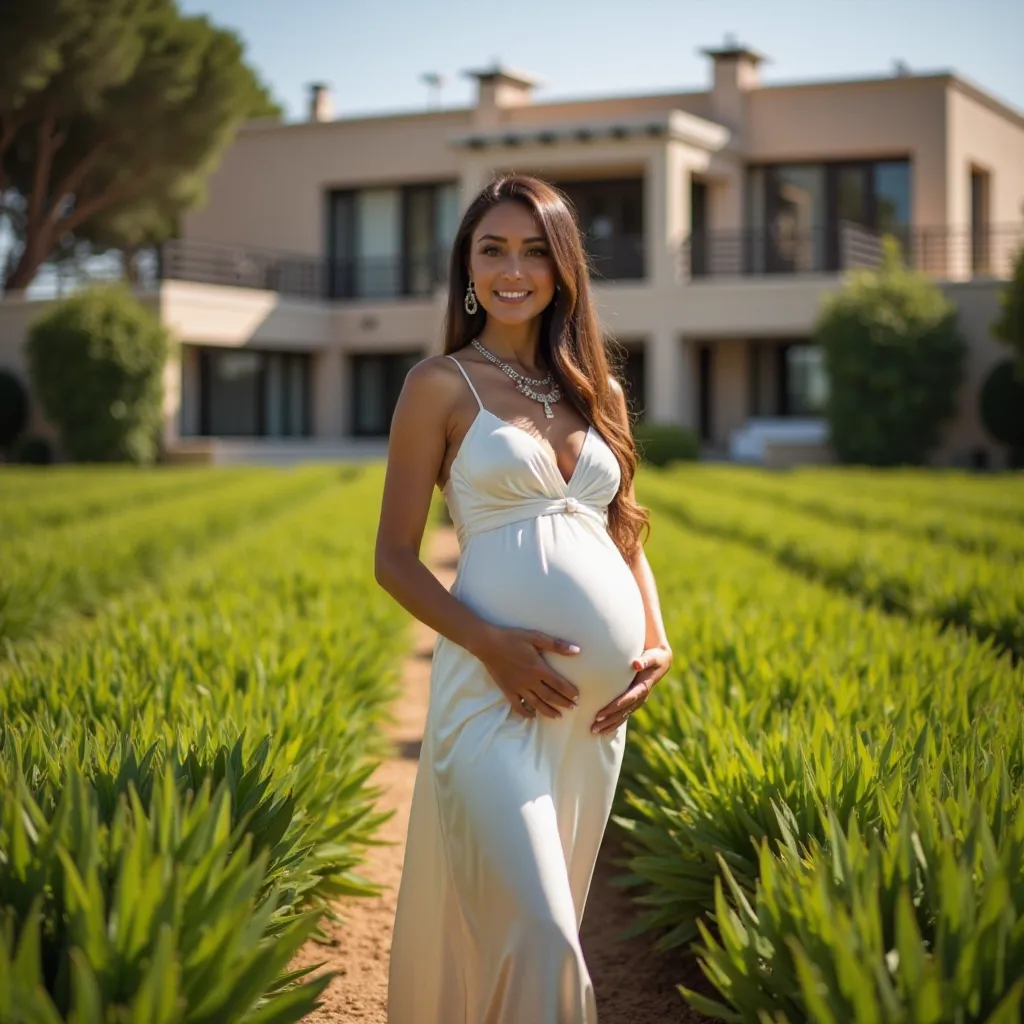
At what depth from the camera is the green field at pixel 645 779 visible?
248 cm

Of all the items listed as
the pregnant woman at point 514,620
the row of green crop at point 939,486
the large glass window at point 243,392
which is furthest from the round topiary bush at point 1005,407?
the pregnant woman at point 514,620

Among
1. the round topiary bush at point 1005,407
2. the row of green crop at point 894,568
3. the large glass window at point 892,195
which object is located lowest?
the row of green crop at point 894,568

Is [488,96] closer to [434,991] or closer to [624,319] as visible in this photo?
[624,319]

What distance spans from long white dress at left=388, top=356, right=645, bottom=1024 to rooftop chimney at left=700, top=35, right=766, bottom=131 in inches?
1149

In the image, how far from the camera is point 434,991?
315 cm

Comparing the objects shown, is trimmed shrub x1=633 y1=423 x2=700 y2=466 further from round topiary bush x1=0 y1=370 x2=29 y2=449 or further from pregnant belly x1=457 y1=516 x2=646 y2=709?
pregnant belly x1=457 y1=516 x2=646 y2=709

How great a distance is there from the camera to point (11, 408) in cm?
2894

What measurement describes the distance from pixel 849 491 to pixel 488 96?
727 inches

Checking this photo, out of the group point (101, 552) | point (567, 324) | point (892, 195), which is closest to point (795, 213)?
point (892, 195)

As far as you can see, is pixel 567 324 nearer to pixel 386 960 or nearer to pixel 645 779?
pixel 645 779

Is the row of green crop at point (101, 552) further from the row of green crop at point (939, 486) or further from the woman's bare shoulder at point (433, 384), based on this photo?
the row of green crop at point (939, 486)

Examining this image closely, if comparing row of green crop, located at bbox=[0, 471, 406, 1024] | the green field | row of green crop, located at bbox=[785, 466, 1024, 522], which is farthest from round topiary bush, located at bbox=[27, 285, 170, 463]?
row of green crop, located at bbox=[0, 471, 406, 1024]

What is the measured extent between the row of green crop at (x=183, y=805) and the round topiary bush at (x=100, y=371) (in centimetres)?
2028

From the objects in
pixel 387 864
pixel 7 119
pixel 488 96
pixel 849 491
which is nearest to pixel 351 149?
pixel 488 96
